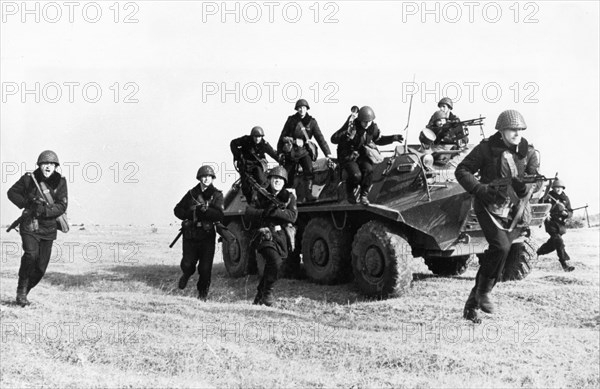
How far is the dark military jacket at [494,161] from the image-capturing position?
6.20 meters

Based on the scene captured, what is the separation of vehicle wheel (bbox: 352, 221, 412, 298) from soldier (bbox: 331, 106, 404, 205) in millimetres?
560

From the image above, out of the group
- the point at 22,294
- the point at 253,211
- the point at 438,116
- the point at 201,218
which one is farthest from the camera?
the point at 438,116

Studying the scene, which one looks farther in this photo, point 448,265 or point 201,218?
point 448,265

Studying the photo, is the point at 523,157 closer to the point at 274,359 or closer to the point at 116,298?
the point at 274,359

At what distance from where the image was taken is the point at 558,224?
14.3m

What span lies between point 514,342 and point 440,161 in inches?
156

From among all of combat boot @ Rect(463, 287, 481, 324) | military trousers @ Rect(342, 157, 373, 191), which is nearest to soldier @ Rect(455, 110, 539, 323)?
combat boot @ Rect(463, 287, 481, 324)

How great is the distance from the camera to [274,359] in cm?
626

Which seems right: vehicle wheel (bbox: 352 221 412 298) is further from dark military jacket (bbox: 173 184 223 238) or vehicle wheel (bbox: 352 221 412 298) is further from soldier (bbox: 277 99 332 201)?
dark military jacket (bbox: 173 184 223 238)

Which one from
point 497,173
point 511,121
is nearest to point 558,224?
point 497,173

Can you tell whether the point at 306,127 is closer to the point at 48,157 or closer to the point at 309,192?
the point at 309,192

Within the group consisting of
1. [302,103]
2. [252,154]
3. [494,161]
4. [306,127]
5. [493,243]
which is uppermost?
[302,103]

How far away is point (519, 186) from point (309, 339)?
263 centimetres

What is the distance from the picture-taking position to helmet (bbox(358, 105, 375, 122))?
31.1 ft
